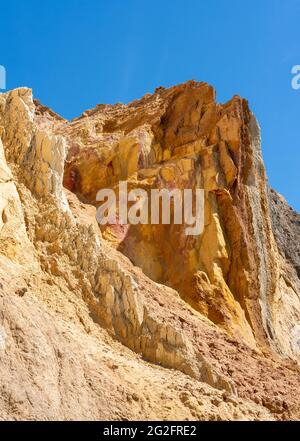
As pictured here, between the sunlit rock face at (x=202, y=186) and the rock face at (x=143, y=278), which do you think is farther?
the sunlit rock face at (x=202, y=186)

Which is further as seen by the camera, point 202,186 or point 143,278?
point 202,186

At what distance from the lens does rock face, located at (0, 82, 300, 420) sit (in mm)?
11430

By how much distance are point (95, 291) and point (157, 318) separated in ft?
5.40

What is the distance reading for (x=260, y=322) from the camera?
21.4m

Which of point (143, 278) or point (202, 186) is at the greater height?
point (202, 186)

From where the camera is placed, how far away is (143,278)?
736 inches

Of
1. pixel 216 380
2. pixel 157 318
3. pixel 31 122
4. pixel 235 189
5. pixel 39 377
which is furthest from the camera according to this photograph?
pixel 235 189

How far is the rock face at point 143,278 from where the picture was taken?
37.5 ft

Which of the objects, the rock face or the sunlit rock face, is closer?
the rock face

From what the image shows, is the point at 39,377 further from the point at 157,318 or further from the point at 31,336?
the point at 157,318

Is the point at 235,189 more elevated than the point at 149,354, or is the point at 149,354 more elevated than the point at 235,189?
the point at 235,189

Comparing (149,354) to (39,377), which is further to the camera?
(149,354)
